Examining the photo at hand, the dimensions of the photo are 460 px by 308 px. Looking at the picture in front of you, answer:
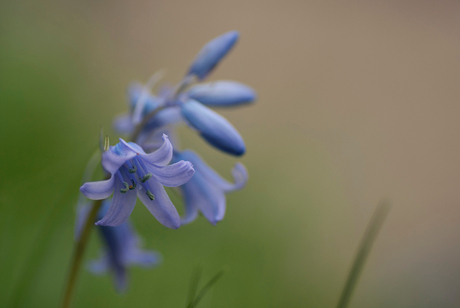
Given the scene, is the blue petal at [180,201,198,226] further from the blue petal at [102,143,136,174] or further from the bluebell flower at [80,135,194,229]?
the blue petal at [102,143,136,174]

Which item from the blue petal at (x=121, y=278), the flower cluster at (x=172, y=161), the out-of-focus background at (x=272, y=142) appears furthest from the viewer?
the out-of-focus background at (x=272, y=142)

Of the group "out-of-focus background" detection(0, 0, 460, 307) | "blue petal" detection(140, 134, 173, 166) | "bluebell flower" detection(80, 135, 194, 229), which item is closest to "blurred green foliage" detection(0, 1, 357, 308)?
"out-of-focus background" detection(0, 0, 460, 307)

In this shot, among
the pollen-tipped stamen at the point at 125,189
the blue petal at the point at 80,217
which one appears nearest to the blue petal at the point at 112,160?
the pollen-tipped stamen at the point at 125,189

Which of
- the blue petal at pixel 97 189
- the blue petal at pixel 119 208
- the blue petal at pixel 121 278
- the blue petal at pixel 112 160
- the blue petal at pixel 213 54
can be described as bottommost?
the blue petal at pixel 121 278

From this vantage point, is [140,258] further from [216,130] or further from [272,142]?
[272,142]

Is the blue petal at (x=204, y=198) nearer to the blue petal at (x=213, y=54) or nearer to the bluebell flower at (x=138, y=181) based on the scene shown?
the bluebell flower at (x=138, y=181)

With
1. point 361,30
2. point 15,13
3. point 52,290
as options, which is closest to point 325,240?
point 52,290

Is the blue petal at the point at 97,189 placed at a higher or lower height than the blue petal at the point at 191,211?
higher

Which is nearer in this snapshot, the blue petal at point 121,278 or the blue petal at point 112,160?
the blue petal at point 112,160
